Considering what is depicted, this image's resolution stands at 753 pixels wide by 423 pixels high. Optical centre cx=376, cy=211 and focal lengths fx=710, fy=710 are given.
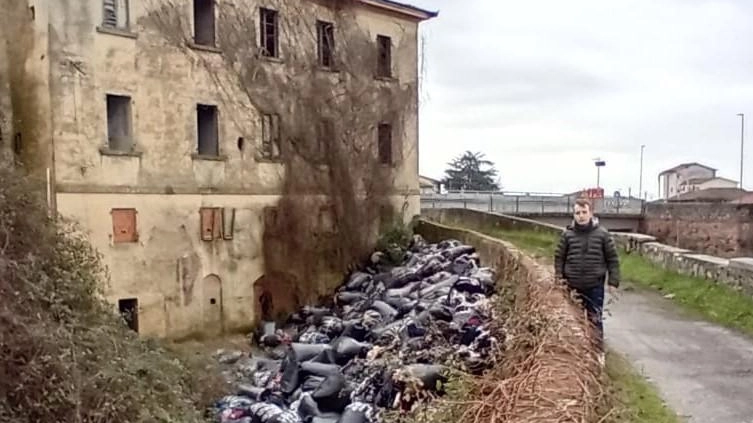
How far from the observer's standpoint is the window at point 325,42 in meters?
18.3

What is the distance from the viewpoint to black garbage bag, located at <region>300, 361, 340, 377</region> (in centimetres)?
982

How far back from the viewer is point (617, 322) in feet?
26.2

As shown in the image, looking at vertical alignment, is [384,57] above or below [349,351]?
above

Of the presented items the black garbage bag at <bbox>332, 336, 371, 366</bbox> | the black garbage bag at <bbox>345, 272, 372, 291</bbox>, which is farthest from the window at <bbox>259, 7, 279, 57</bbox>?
the black garbage bag at <bbox>332, 336, 371, 366</bbox>

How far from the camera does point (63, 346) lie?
27.9ft

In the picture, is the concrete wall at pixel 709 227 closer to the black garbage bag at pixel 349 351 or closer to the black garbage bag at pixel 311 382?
the black garbage bag at pixel 349 351

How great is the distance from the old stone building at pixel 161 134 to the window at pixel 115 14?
3 centimetres

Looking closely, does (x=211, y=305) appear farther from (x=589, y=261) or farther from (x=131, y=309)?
(x=589, y=261)

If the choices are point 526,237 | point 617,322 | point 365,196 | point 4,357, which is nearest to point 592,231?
point 617,322

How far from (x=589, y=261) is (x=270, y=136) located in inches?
500

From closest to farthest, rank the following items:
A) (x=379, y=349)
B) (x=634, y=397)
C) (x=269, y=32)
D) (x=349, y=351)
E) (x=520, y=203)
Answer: (x=634, y=397), (x=379, y=349), (x=349, y=351), (x=269, y=32), (x=520, y=203)

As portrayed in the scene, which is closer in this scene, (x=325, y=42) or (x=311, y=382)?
(x=311, y=382)

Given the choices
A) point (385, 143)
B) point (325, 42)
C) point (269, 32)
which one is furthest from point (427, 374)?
point (385, 143)

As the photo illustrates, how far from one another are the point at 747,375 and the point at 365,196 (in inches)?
564
